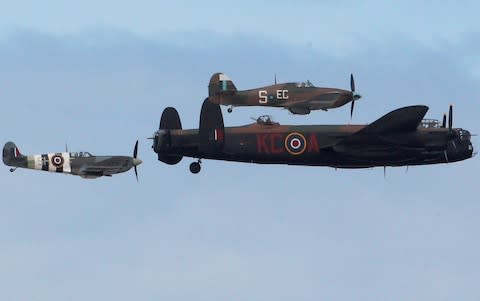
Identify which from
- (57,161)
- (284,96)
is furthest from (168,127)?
(57,161)

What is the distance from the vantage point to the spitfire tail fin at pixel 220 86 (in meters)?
95.1

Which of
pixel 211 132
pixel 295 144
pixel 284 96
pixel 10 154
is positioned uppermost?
pixel 284 96

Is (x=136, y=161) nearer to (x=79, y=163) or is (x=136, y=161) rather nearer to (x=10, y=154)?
(x=79, y=163)

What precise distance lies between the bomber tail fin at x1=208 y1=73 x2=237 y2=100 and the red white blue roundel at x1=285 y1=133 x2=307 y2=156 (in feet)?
25.1

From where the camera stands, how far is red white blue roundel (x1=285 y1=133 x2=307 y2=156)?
89.1 metres

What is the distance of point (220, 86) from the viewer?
95438 millimetres

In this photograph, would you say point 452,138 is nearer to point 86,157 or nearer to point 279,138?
point 279,138

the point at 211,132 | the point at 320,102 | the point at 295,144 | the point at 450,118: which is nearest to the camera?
the point at 211,132

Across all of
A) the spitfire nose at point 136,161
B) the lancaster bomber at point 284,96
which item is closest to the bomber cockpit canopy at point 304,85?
the lancaster bomber at point 284,96

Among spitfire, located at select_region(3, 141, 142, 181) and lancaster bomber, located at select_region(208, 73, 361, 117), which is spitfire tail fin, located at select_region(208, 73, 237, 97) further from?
spitfire, located at select_region(3, 141, 142, 181)

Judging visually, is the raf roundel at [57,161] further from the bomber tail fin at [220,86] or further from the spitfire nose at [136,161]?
the bomber tail fin at [220,86]

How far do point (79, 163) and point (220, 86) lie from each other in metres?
11.5

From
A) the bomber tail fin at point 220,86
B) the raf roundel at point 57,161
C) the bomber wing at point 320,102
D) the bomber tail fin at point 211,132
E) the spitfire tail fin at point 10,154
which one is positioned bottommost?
the raf roundel at point 57,161

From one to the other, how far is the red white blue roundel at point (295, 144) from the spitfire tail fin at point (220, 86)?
767 cm
